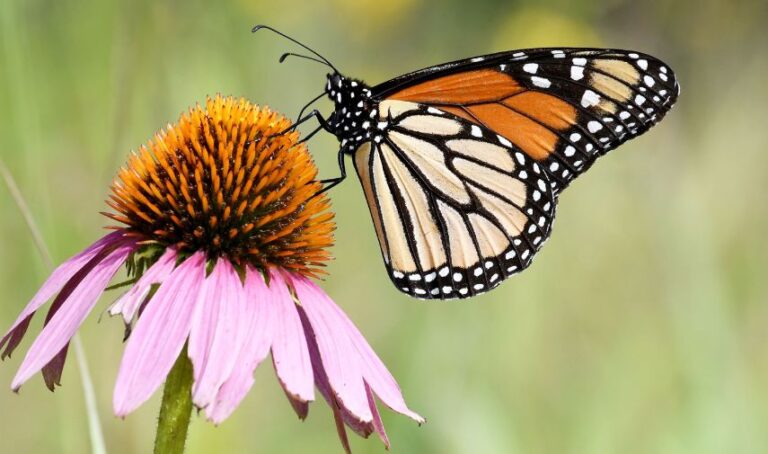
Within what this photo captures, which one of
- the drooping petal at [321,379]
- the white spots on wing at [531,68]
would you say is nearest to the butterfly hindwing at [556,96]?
the white spots on wing at [531,68]

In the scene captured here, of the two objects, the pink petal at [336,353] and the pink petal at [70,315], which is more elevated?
the pink petal at [70,315]

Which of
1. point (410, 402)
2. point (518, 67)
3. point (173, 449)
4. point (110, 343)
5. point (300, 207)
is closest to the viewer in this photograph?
point (173, 449)

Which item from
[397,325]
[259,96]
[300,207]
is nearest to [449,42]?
[259,96]

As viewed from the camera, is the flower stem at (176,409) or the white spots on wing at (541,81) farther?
the white spots on wing at (541,81)

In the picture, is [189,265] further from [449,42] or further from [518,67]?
[449,42]

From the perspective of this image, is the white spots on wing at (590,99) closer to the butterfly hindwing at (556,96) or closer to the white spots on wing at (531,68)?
the butterfly hindwing at (556,96)

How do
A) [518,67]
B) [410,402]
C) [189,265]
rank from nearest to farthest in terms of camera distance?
[189,265], [518,67], [410,402]
